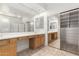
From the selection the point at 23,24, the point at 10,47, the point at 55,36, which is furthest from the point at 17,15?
the point at 55,36

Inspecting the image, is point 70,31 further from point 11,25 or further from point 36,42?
point 11,25

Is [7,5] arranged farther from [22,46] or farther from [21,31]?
[22,46]

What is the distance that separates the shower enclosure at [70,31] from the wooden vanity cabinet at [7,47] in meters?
1.99

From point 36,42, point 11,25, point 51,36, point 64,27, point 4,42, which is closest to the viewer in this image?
point 4,42

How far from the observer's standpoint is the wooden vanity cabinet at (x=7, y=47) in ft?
5.59

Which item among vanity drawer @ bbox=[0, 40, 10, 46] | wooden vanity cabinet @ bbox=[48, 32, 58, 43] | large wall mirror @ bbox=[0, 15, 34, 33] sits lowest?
wooden vanity cabinet @ bbox=[48, 32, 58, 43]

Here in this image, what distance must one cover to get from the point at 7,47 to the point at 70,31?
2.21 meters

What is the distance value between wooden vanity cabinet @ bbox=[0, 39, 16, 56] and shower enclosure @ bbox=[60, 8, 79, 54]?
6.54ft

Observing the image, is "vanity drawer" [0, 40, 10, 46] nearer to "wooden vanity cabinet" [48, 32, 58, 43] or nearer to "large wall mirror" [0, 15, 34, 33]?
"large wall mirror" [0, 15, 34, 33]

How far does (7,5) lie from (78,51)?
112 inches

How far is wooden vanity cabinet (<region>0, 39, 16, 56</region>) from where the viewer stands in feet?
5.59

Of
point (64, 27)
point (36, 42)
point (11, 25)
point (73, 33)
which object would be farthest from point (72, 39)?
point (11, 25)

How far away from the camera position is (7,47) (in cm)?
181

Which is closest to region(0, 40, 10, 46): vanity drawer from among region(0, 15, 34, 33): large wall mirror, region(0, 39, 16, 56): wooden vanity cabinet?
region(0, 39, 16, 56): wooden vanity cabinet
